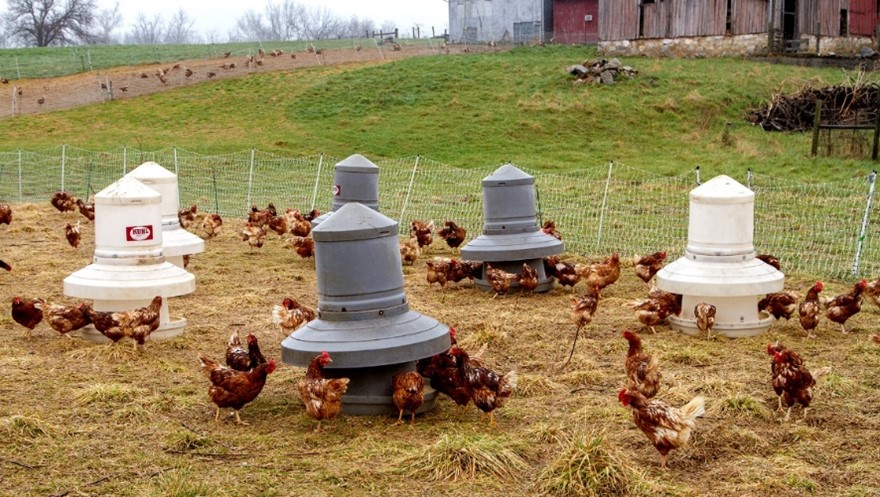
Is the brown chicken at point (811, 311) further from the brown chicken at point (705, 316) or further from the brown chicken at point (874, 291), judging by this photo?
the brown chicken at point (874, 291)

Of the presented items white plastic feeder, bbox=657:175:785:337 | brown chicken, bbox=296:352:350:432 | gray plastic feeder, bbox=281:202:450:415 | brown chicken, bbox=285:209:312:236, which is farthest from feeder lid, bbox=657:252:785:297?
brown chicken, bbox=285:209:312:236

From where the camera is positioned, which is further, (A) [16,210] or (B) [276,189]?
(B) [276,189]

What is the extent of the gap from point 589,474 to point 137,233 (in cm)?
580

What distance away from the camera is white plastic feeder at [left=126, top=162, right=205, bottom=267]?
12570 millimetres

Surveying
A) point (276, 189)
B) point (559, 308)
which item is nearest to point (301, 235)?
point (559, 308)

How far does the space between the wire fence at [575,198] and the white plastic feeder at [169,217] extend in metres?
5.76

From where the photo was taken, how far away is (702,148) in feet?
98.4

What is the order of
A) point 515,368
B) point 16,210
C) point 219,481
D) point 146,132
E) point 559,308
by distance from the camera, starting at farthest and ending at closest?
point 146,132 < point 16,210 < point 559,308 < point 515,368 < point 219,481

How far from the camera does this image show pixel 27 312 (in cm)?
1003

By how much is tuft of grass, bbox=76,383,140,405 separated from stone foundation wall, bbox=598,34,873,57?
3929cm

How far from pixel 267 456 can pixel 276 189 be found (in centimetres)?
1800

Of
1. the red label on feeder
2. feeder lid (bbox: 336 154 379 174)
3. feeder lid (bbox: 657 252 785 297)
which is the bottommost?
feeder lid (bbox: 657 252 785 297)

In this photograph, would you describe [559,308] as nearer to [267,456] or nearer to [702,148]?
[267,456]

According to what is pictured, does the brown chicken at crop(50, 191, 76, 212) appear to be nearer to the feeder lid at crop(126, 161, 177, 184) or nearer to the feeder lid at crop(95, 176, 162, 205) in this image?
the feeder lid at crop(126, 161, 177, 184)
